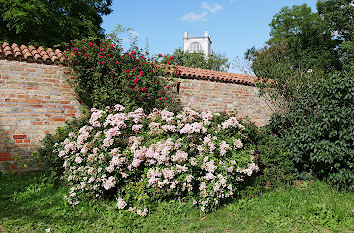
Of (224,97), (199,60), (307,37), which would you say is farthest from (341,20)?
(224,97)

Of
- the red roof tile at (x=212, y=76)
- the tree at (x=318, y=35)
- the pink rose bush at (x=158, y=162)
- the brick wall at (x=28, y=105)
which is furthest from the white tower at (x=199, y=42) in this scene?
the pink rose bush at (x=158, y=162)

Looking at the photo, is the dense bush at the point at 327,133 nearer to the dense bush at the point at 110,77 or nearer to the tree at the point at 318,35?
the dense bush at the point at 110,77

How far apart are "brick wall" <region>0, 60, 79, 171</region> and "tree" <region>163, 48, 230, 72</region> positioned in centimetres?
1757

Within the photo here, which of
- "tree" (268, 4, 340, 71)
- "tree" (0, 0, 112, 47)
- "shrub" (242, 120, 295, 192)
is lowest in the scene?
"shrub" (242, 120, 295, 192)

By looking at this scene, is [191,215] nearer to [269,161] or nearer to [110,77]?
[269,161]

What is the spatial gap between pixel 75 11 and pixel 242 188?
504 inches

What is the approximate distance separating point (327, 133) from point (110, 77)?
16.8 ft

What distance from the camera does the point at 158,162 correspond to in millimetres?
3928

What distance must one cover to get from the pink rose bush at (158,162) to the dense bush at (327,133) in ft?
3.89

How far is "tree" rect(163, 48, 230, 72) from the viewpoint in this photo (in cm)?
2278

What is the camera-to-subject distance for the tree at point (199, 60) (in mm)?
22781

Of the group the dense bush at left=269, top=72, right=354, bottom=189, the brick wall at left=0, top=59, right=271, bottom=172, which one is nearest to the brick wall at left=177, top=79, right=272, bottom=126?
the dense bush at left=269, top=72, right=354, bottom=189

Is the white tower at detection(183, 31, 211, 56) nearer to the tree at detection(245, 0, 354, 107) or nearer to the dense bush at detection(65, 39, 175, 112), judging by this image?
the tree at detection(245, 0, 354, 107)

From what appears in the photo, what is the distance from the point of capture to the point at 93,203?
13.6ft
